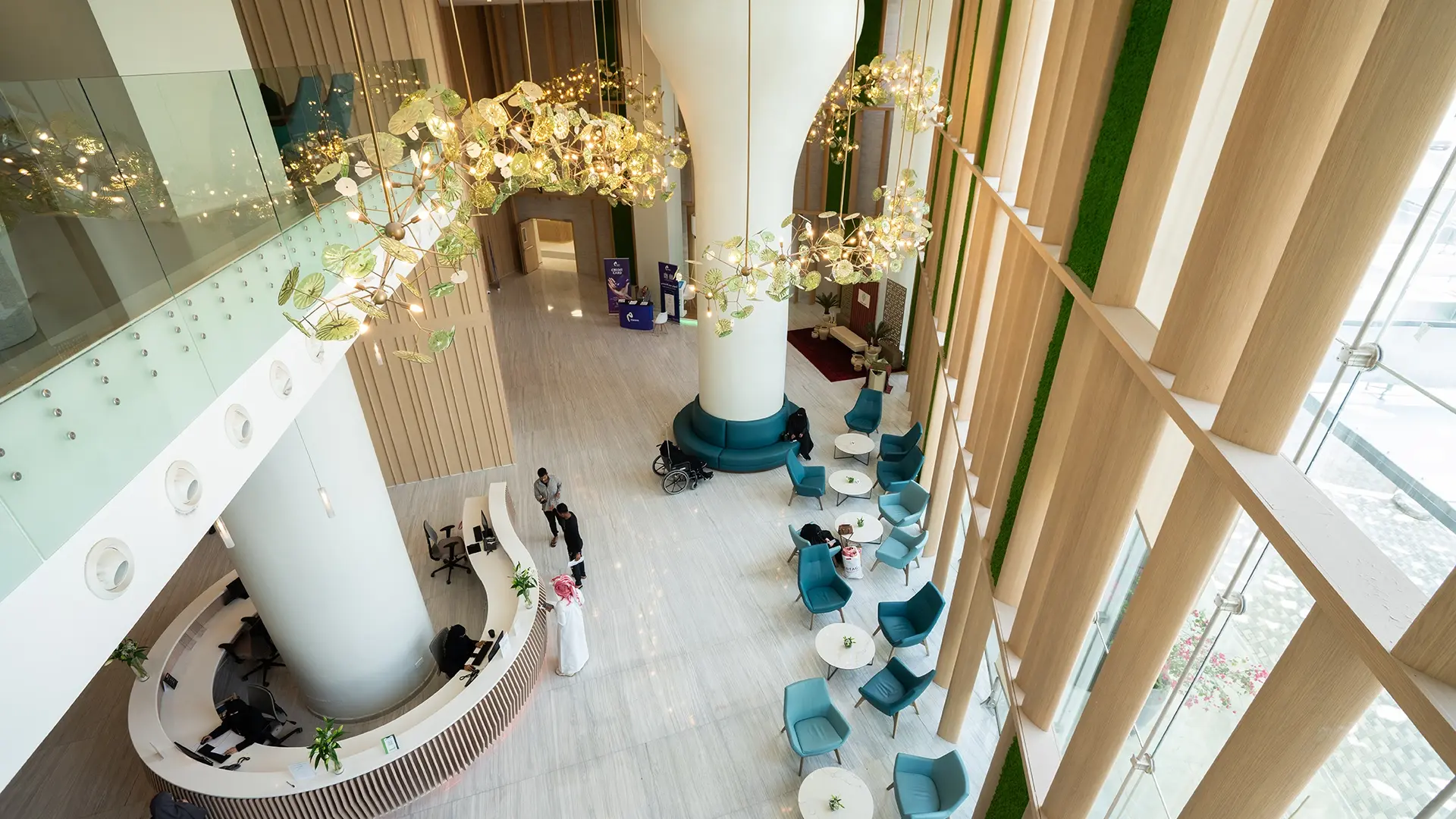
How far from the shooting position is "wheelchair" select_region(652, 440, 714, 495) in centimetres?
998

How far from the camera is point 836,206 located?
15.4 m

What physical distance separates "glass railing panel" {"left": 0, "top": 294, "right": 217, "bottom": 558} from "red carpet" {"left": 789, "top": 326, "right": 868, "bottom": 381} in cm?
1118

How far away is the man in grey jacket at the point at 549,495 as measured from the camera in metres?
8.95

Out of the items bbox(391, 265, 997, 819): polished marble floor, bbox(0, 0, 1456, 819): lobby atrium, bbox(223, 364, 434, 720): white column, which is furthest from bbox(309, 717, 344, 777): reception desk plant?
bbox(223, 364, 434, 720): white column

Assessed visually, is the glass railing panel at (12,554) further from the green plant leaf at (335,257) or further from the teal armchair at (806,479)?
the teal armchair at (806,479)

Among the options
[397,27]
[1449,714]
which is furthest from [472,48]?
[1449,714]

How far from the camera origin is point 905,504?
9352 millimetres

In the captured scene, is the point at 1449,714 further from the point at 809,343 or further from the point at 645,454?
the point at 809,343

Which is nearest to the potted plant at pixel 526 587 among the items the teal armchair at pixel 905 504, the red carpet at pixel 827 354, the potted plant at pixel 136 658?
the potted plant at pixel 136 658

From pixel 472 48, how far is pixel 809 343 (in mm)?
10438

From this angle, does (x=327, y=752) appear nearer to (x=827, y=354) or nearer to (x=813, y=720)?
(x=813, y=720)

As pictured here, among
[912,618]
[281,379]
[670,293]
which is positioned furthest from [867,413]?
[281,379]

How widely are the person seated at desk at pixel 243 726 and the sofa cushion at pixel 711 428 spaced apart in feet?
21.2

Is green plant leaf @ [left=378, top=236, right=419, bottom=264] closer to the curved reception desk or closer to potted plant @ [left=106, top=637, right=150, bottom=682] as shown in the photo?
the curved reception desk
